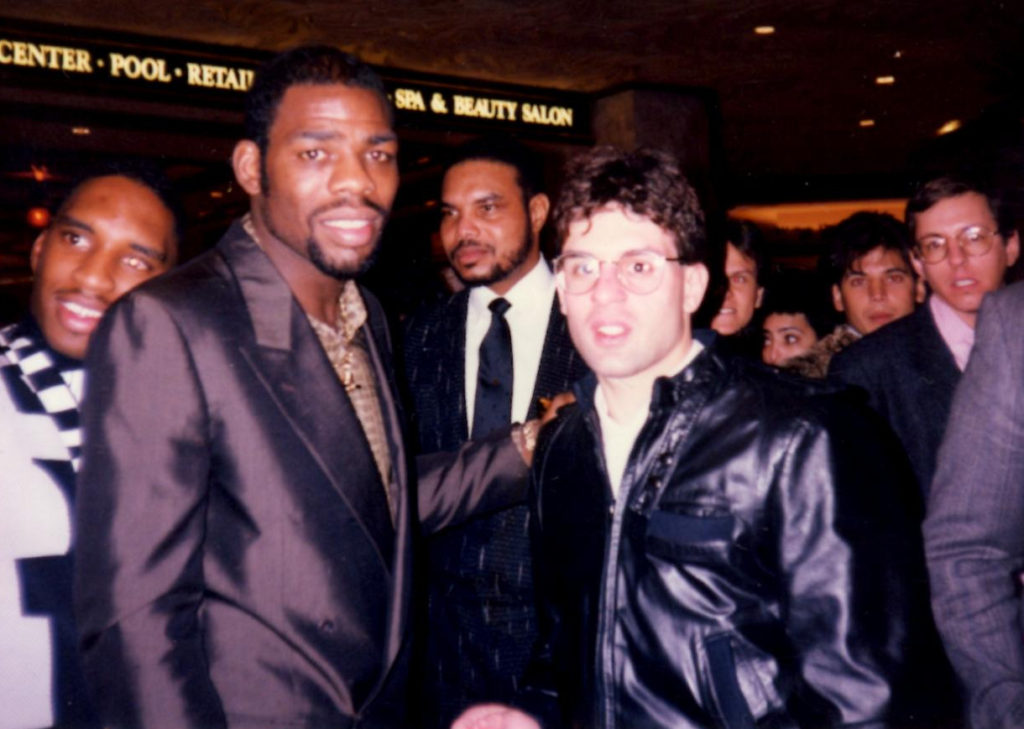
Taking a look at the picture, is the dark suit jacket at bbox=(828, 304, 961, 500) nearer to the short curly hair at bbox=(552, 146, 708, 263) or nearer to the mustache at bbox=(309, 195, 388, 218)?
the short curly hair at bbox=(552, 146, 708, 263)

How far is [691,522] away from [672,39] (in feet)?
18.5

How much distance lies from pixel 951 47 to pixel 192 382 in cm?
698

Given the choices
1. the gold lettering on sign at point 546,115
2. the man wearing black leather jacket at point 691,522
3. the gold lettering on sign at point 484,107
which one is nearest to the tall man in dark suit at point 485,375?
the man wearing black leather jacket at point 691,522

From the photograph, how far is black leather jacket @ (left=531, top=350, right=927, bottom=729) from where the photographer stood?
1.51 meters

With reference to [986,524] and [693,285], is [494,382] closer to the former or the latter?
[693,285]

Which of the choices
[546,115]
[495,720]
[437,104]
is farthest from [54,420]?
[546,115]

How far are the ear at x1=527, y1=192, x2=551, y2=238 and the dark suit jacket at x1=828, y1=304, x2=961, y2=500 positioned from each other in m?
1.27

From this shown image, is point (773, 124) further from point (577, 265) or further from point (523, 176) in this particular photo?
point (577, 265)

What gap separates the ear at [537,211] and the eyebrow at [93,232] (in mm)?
1639

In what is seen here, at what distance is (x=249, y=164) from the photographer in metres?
2.08

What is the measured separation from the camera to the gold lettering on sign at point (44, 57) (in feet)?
17.9

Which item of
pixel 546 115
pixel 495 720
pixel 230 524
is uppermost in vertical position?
pixel 546 115

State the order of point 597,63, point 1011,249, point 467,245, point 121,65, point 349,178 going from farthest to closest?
point 597,63 → point 121,65 → point 467,245 → point 1011,249 → point 349,178

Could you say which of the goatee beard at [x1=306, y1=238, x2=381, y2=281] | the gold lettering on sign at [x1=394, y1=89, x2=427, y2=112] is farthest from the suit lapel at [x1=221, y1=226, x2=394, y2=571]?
the gold lettering on sign at [x1=394, y1=89, x2=427, y2=112]
